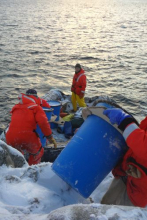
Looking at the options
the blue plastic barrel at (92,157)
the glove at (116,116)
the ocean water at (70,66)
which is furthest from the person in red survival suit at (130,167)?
the ocean water at (70,66)

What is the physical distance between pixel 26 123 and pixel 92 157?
2678 millimetres

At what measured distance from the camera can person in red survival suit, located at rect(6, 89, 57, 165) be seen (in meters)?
5.79

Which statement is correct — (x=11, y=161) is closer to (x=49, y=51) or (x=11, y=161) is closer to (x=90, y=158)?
(x=90, y=158)

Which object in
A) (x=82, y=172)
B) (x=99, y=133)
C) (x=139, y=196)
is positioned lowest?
(x=139, y=196)

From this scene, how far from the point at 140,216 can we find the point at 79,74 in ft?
28.2

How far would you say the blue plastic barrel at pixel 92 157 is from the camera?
136 inches

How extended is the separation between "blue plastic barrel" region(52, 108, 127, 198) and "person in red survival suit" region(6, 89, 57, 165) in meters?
2.38

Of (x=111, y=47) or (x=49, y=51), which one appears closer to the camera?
(x=49, y=51)

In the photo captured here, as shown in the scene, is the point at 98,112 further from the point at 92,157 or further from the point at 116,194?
the point at 116,194

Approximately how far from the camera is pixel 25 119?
5.78m

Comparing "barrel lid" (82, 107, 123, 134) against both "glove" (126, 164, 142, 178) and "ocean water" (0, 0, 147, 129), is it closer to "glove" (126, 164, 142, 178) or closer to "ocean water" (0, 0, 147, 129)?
"glove" (126, 164, 142, 178)

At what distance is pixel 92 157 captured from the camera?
3441mm

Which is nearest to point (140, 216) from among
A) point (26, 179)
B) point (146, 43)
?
point (26, 179)

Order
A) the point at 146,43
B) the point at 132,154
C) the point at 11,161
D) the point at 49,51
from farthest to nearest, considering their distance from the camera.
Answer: the point at 146,43, the point at 49,51, the point at 11,161, the point at 132,154
